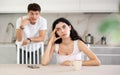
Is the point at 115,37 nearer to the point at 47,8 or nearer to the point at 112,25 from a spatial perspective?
the point at 112,25

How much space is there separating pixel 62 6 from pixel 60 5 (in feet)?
0.12

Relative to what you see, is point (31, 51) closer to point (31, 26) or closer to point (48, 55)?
point (31, 26)

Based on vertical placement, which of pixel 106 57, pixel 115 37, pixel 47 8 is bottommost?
pixel 106 57

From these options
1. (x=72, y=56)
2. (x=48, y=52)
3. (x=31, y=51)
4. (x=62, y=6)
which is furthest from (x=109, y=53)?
(x=48, y=52)

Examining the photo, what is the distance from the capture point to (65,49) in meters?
2.63

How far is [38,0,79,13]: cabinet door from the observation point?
425cm

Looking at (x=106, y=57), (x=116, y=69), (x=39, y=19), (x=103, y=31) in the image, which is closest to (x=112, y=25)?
(x=103, y=31)

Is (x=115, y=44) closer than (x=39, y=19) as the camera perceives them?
No

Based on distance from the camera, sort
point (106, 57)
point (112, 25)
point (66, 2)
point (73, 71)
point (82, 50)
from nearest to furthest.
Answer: point (73, 71), point (82, 50), point (106, 57), point (66, 2), point (112, 25)

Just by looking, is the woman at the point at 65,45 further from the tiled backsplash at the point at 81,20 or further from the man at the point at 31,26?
the tiled backsplash at the point at 81,20

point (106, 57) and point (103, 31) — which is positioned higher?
point (103, 31)

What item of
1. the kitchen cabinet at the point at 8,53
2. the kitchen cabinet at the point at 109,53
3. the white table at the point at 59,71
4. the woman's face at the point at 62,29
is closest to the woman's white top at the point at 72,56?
the woman's face at the point at 62,29

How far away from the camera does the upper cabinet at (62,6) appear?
423 cm

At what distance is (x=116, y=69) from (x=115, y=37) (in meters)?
2.44
